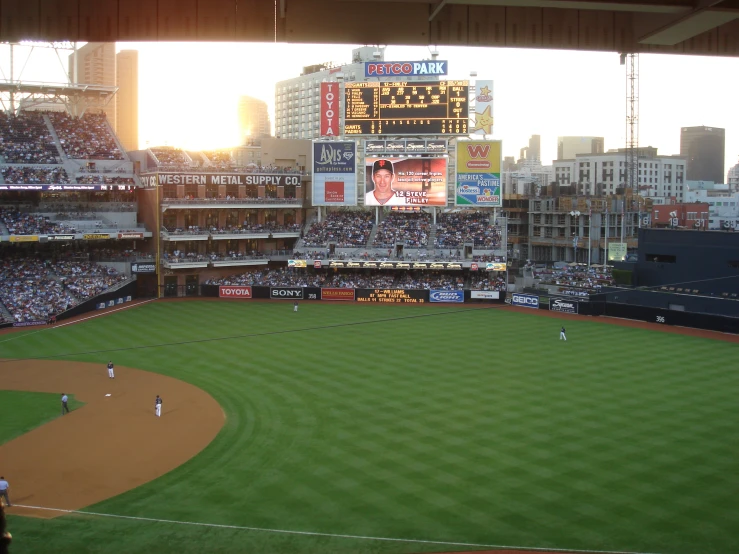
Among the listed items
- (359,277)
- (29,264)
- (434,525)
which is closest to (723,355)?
(434,525)

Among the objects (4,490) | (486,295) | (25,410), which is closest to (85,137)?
(486,295)

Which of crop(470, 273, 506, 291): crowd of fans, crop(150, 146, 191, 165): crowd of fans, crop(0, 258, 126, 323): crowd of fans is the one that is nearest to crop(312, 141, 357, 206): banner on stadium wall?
crop(150, 146, 191, 165): crowd of fans

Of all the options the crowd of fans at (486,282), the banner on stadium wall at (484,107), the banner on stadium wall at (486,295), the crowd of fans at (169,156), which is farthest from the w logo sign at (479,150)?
the crowd of fans at (169,156)

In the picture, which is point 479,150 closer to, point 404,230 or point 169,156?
point 404,230

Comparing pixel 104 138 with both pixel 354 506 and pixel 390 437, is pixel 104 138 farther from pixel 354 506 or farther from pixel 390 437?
pixel 354 506

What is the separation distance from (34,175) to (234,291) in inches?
732

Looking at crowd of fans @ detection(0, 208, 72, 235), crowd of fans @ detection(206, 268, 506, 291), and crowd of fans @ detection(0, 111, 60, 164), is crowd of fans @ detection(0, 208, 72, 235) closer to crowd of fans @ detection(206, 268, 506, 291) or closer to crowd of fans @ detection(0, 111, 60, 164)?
crowd of fans @ detection(0, 111, 60, 164)

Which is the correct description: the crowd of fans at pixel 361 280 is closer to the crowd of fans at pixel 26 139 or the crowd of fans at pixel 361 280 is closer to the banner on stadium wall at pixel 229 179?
the banner on stadium wall at pixel 229 179

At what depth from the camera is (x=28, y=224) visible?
53.9 meters

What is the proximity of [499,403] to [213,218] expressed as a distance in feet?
145

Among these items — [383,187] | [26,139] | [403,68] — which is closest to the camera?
[26,139]

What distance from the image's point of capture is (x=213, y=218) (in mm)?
64938

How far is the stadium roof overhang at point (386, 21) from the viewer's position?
22.9ft

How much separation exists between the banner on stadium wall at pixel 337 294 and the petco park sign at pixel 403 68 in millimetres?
19496
